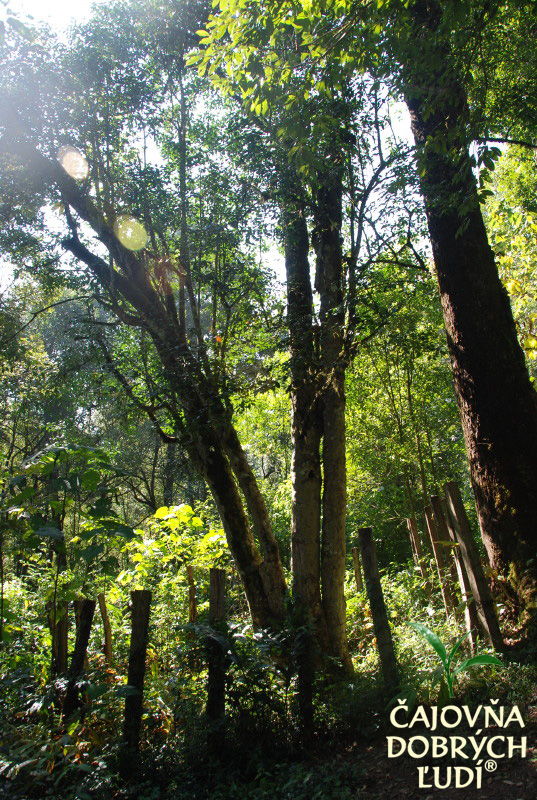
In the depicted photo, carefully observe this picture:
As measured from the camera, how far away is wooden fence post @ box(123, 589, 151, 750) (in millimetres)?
3686

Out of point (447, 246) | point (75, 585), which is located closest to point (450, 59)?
point (447, 246)

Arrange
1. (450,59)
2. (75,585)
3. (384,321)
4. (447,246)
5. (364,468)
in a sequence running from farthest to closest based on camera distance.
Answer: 1. (364,468)
2. (384,321)
3. (447,246)
4. (450,59)
5. (75,585)

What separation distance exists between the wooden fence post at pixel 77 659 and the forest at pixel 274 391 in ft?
0.08

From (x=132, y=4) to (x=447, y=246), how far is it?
18.6 feet

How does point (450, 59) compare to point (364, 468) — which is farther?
point (364, 468)

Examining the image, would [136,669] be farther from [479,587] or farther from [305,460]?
[305,460]

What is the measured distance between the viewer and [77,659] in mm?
3969

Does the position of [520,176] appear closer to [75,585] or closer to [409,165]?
[409,165]

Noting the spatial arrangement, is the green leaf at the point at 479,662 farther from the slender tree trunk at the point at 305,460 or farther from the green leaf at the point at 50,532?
the green leaf at the point at 50,532

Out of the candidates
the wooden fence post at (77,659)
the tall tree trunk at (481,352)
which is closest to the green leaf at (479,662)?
the tall tree trunk at (481,352)

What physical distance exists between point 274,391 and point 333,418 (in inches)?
32.5

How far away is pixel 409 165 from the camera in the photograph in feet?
21.0

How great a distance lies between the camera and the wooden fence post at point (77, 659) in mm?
3775

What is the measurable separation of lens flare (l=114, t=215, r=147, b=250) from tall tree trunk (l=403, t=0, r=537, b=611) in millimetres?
4030
